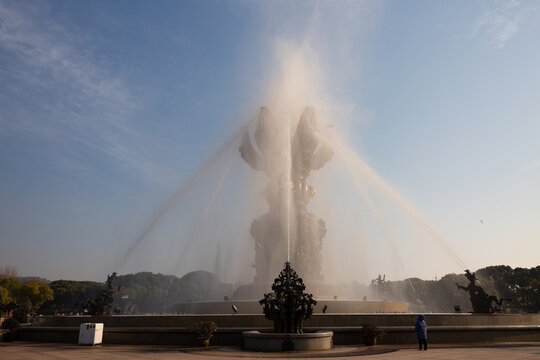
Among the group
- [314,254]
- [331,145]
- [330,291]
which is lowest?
[330,291]

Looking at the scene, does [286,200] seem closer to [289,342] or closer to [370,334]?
[370,334]

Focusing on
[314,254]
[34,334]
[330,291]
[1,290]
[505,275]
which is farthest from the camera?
[505,275]

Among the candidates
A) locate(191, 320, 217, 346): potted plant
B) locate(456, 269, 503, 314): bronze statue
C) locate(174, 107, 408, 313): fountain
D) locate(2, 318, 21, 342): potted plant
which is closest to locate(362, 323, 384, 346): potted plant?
locate(191, 320, 217, 346): potted plant

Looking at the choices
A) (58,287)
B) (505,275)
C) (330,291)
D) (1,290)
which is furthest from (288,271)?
(58,287)

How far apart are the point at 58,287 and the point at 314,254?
104221 mm

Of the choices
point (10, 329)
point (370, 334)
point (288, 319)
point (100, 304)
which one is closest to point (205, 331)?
point (288, 319)

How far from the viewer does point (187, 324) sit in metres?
19.9

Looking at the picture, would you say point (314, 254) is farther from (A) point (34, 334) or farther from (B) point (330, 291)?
(A) point (34, 334)

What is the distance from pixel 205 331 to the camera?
18031 millimetres

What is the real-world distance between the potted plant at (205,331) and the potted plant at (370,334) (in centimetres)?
736

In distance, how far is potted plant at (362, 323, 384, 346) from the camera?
18047 millimetres

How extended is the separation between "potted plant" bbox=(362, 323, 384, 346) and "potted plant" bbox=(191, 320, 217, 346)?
7.36 m

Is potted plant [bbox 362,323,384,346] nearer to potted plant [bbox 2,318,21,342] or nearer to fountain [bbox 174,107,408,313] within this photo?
fountain [bbox 174,107,408,313]

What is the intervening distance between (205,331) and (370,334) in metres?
8.02
